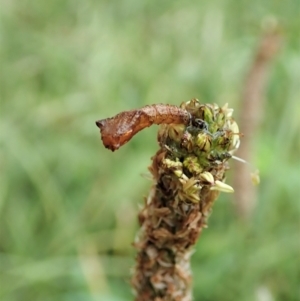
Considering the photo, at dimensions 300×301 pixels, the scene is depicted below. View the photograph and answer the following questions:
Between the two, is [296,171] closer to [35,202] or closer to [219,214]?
Result: [219,214]

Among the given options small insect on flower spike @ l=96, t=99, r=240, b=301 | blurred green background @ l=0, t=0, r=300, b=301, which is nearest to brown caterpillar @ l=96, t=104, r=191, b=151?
small insect on flower spike @ l=96, t=99, r=240, b=301

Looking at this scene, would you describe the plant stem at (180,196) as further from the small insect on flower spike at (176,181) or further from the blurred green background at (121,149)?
the blurred green background at (121,149)

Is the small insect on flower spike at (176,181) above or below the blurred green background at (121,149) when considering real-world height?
below

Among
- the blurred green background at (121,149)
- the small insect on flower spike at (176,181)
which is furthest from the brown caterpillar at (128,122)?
the blurred green background at (121,149)

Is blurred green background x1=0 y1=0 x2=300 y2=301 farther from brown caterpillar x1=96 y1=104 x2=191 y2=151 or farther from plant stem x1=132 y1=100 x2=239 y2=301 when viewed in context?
brown caterpillar x1=96 y1=104 x2=191 y2=151

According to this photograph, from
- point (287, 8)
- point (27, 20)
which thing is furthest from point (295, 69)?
point (27, 20)

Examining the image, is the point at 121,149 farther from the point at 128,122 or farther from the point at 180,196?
the point at 128,122

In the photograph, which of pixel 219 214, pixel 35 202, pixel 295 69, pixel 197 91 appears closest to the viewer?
pixel 295 69
